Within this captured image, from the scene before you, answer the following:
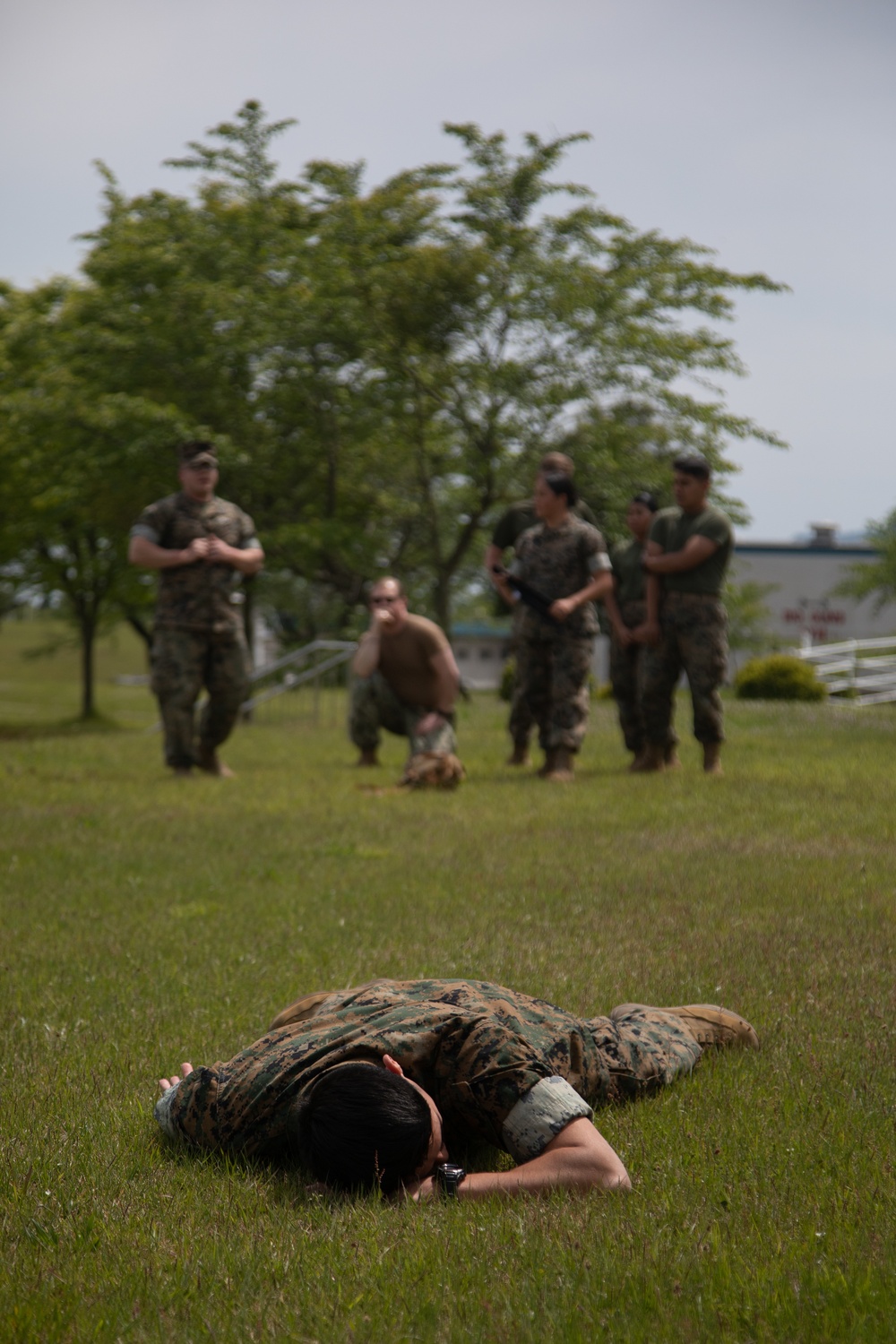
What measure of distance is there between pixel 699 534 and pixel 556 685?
1.80 meters

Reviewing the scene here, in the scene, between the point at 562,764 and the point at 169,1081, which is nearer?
the point at 169,1081

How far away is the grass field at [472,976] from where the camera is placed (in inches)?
110

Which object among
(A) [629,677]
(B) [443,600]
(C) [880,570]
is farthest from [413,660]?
(C) [880,570]

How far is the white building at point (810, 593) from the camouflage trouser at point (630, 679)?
2019 inches

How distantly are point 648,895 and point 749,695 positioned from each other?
63.8ft

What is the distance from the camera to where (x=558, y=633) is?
1241 centimetres

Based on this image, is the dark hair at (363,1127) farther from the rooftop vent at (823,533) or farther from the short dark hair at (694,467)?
the rooftop vent at (823,533)

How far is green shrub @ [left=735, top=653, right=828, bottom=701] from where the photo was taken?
2539 centimetres

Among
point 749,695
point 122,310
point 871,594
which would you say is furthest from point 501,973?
point 871,594

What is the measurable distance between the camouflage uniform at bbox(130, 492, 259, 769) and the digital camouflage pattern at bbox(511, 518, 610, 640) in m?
2.63

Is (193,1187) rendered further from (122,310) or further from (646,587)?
(122,310)

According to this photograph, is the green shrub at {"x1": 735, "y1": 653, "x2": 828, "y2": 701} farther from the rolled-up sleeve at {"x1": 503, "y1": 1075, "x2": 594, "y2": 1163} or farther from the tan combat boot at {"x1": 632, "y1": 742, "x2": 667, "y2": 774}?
the rolled-up sleeve at {"x1": 503, "y1": 1075, "x2": 594, "y2": 1163}

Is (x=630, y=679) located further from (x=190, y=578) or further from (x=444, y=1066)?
(x=444, y=1066)

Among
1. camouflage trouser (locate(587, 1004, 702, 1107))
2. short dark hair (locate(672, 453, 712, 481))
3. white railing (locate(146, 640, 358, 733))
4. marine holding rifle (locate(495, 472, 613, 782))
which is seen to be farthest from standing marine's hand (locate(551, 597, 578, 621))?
white railing (locate(146, 640, 358, 733))
